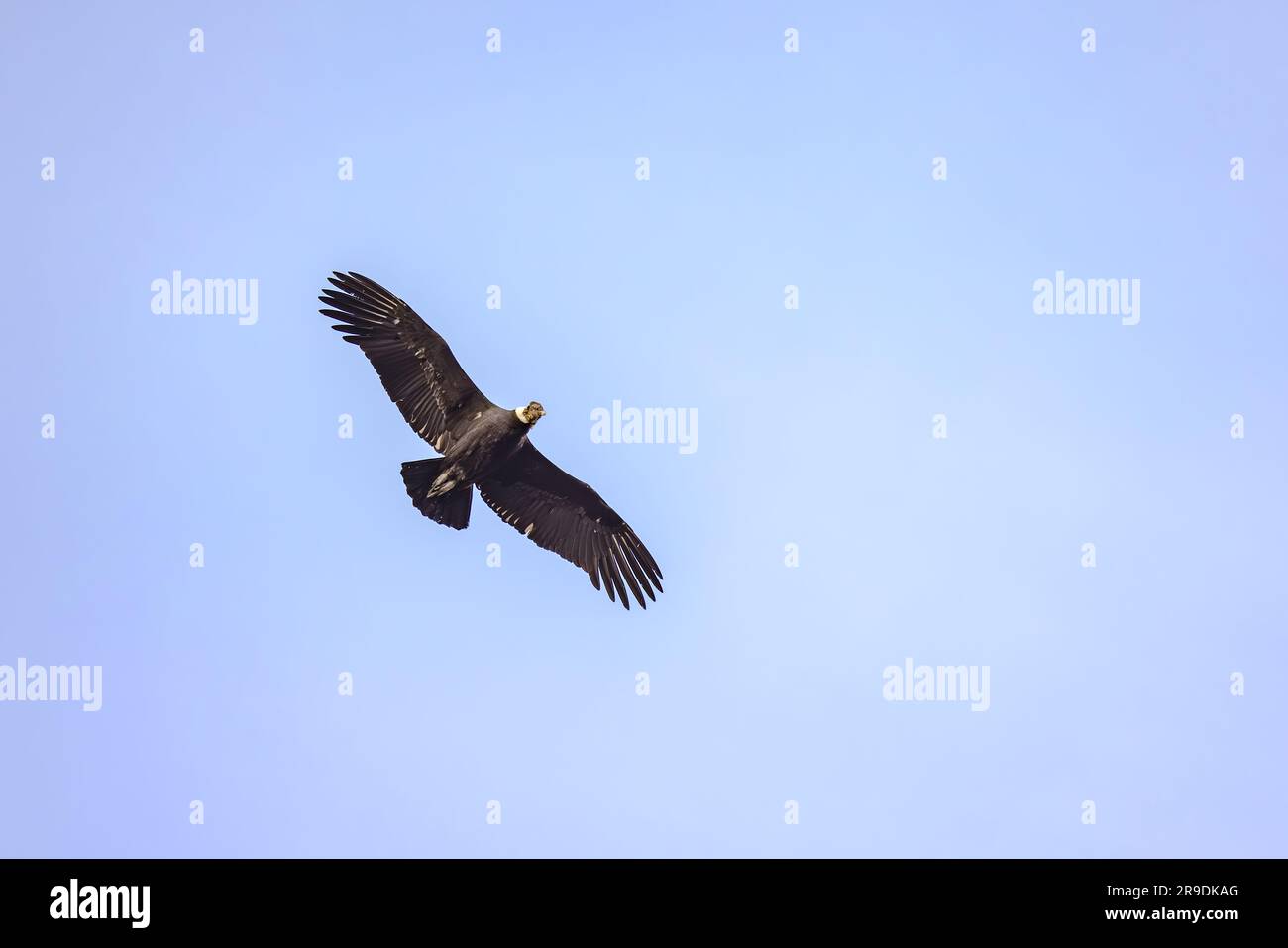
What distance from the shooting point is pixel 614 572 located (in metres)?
22.5

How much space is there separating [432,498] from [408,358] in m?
2.06

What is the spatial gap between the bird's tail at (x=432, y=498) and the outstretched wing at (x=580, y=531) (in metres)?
1.44

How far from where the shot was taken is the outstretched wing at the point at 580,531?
22.4 m

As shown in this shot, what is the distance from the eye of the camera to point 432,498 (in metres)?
20.9

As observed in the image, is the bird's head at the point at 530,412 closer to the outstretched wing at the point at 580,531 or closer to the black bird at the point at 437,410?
the black bird at the point at 437,410

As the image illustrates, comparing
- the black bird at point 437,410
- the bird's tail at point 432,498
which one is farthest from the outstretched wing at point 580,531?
the bird's tail at point 432,498

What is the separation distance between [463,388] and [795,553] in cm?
676

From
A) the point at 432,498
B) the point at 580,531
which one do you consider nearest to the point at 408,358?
the point at 432,498

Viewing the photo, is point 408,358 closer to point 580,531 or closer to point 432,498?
point 432,498

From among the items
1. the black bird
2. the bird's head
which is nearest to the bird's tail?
the black bird

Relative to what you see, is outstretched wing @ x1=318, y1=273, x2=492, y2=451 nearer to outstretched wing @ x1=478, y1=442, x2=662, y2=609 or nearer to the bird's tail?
the bird's tail
